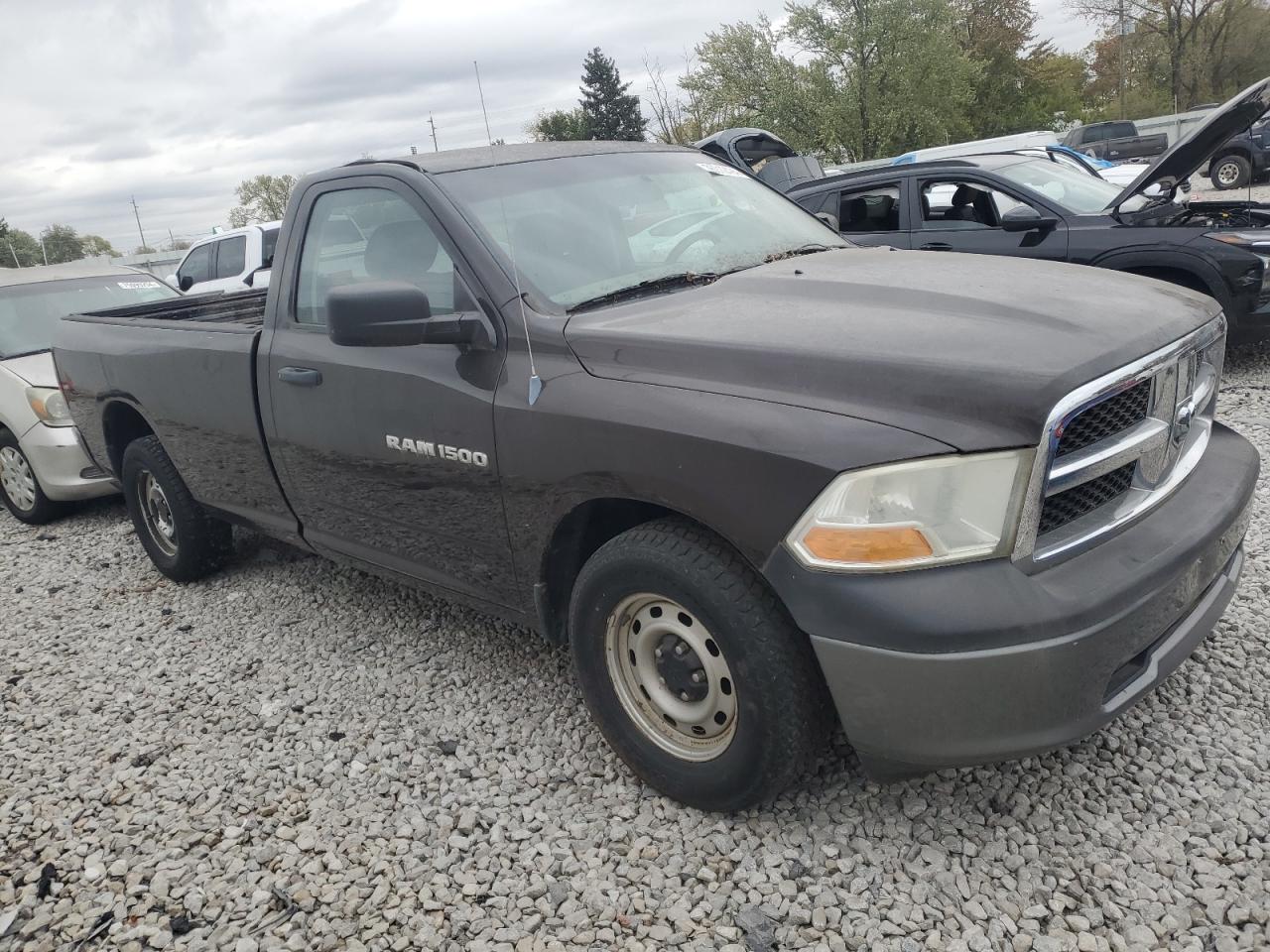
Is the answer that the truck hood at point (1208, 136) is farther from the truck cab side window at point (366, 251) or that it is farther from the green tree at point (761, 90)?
the green tree at point (761, 90)

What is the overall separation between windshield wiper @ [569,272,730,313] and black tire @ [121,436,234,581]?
271 centimetres

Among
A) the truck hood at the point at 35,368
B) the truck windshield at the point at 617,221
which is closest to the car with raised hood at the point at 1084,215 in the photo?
the truck windshield at the point at 617,221

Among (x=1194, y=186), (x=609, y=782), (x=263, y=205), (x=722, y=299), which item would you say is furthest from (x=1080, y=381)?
(x=263, y=205)

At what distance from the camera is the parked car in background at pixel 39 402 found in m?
6.00

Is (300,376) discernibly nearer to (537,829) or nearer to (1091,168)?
(537,829)

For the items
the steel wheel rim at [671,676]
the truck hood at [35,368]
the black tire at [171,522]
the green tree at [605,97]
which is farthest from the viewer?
the green tree at [605,97]

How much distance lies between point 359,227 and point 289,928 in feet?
7.47

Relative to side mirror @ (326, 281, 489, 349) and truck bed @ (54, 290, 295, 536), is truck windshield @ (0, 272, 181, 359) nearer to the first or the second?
truck bed @ (54, 290, 295, 536)

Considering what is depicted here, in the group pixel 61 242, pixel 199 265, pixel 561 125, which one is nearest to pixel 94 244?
pixel 61 242

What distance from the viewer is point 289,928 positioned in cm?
243

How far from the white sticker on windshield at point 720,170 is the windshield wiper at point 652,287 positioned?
882mm

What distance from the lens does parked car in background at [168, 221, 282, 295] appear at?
12.4 metres

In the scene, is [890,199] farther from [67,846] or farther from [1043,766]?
[67,846]

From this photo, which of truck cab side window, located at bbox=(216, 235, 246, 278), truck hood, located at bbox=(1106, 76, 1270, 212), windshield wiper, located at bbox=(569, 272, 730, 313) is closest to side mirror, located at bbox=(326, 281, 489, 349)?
windshield wiper, located at bbox=(569, 272, 730, 313)
